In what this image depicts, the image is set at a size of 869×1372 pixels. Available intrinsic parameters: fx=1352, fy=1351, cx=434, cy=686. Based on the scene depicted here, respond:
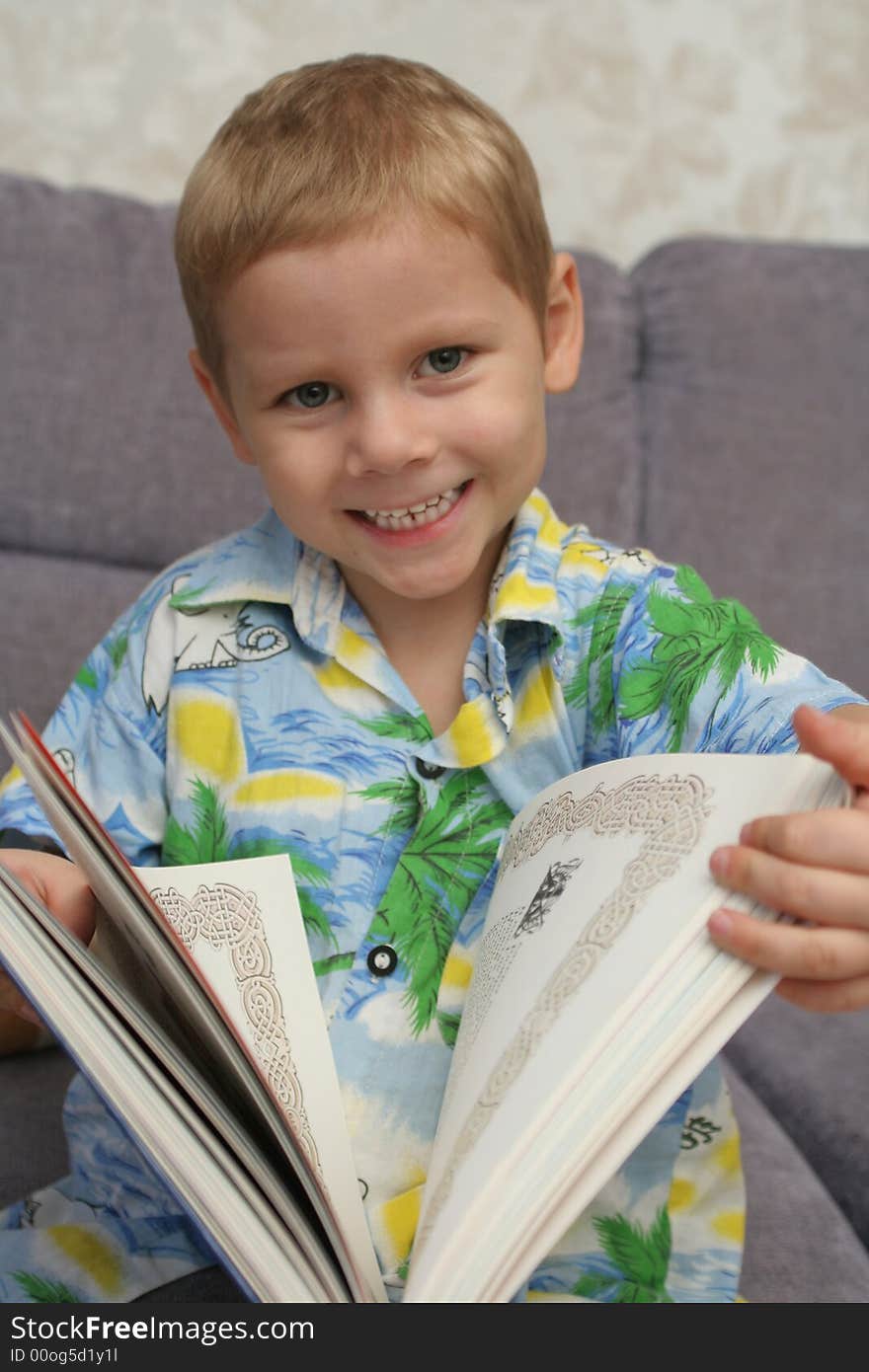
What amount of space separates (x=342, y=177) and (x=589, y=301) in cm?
77

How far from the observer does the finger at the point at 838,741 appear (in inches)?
21.7

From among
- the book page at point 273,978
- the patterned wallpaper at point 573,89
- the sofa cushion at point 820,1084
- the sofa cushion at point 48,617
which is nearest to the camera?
the book page at point 273,978

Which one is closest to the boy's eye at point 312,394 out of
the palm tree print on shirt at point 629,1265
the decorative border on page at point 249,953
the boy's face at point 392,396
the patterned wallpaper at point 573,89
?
the boy's face at point 392,396

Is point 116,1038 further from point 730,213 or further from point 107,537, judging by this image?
point 730,213

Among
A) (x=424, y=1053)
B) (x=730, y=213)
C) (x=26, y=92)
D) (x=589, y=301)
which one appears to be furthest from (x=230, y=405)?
(x=730, y=213)

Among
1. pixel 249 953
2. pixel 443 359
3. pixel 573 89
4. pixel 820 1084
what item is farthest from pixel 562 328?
pixel 573 89

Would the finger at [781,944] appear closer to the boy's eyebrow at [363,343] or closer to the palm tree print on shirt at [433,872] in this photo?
the palm tree print on shirt at [433,872]

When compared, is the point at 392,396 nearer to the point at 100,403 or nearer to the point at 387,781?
the point at 387,781

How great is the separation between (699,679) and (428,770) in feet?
0.66

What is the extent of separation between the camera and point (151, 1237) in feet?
2.76

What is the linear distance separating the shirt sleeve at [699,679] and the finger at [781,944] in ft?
0.53

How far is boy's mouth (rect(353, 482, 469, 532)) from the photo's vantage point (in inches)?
35.4

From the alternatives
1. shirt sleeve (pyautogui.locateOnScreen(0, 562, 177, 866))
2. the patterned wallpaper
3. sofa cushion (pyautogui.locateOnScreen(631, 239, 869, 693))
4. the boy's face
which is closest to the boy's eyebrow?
the boy's face

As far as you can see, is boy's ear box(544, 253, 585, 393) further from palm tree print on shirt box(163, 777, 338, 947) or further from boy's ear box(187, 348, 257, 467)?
palm tree print on shirt box(163, 777, 338, 947)
